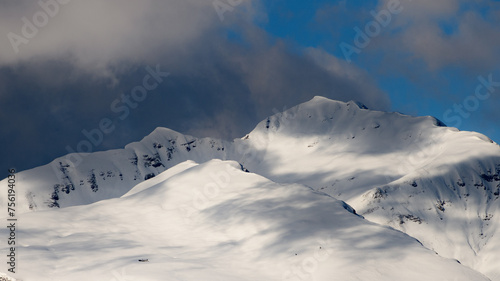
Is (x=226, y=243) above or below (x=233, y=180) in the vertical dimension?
below

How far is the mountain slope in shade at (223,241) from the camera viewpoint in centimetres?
12462

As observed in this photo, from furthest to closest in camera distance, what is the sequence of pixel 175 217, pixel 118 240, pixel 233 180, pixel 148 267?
pixel 233 180, pixel 175 217, pixel 118 240, pixel 148 267

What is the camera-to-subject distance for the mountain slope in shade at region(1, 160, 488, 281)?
124625 mm

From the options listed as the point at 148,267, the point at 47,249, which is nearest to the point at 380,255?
the point at 148,267

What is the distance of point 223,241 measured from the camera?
146 m

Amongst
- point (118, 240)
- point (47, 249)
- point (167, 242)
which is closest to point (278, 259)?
point (167, 242)

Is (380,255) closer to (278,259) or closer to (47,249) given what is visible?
(278,259)

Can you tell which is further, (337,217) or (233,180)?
(233,180)

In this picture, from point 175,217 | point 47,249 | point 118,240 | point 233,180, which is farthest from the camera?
point 233,180

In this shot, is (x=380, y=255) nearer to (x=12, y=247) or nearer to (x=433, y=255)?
(x=433, y=255)

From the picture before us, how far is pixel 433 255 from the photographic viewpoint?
13350 cm

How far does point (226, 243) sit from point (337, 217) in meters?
26.9

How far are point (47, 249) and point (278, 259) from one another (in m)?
47.3

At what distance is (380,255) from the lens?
433 feet
